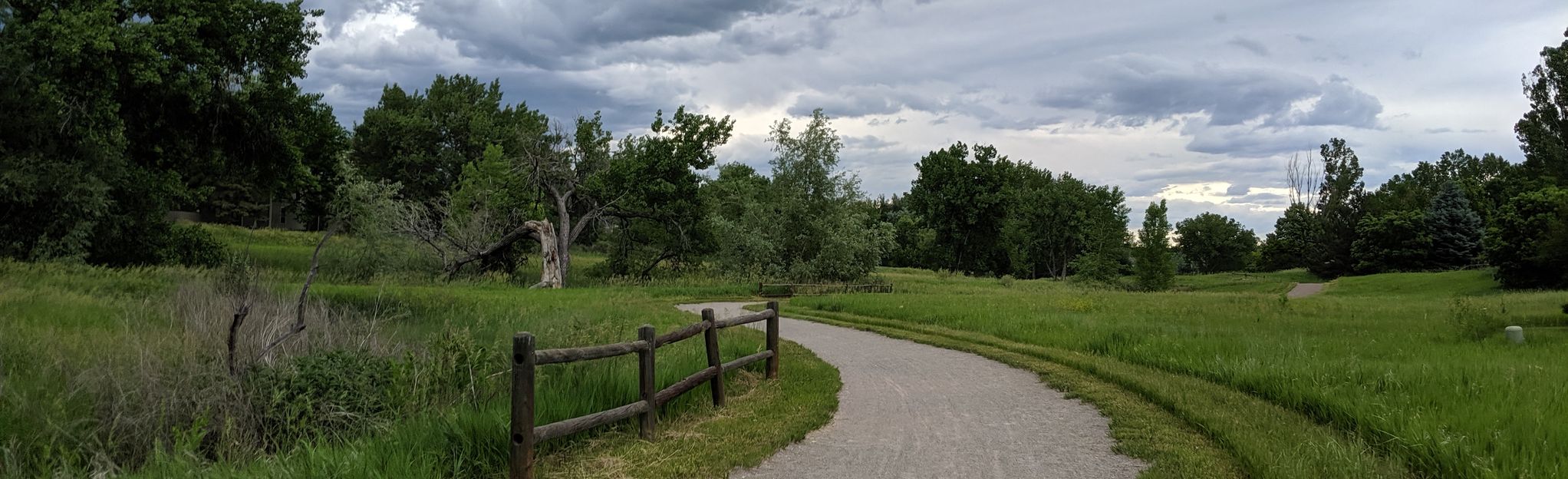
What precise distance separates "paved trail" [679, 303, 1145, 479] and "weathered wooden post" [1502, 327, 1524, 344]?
26.1ft

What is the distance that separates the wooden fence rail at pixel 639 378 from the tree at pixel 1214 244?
102175 millimetres

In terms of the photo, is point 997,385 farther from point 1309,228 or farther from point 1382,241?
point 1309,228

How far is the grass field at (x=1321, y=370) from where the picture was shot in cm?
570

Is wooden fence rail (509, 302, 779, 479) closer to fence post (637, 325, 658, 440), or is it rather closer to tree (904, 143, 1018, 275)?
fence post (637, 325, 658, 440)

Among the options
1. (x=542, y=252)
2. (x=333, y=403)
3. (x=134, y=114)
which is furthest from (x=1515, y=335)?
(x=134, y=114)

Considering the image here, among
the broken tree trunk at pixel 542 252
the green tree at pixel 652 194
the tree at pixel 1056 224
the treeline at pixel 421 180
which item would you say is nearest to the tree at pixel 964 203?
the tree at pixel 1056 224

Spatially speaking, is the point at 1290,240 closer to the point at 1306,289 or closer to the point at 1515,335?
the point at 1306,289

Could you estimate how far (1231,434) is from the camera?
6578 millimetres

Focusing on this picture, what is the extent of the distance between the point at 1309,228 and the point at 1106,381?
82.7m

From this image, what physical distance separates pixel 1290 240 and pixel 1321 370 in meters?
86.5

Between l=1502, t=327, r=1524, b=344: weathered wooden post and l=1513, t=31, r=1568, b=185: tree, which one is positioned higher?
l=1513, t=31, r=1568, b=185: tree

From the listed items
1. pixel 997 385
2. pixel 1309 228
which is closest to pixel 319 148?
pixel 997 385

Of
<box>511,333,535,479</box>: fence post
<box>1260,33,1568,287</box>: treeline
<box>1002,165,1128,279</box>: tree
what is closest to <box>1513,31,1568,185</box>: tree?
<box>1260,33,1568,287</box>: treeline

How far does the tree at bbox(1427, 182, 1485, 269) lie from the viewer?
177ft
